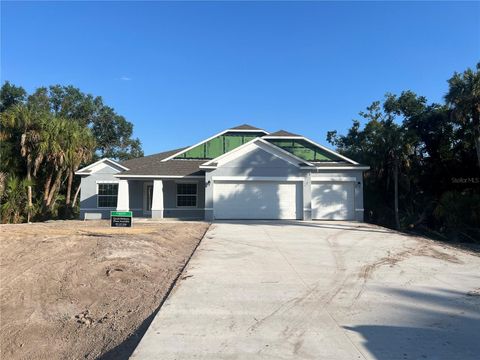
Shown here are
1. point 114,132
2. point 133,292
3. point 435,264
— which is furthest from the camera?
point 114,132

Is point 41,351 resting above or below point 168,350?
below

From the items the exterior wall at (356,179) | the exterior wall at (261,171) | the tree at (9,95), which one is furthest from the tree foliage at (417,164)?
the tree at (9,95)

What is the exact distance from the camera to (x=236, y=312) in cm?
577

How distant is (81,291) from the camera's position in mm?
7441

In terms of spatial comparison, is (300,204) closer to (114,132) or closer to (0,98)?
(114,132)

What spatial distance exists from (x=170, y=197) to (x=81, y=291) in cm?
1627

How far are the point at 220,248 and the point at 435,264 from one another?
560 cm

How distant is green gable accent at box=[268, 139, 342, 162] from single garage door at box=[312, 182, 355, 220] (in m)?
2.07

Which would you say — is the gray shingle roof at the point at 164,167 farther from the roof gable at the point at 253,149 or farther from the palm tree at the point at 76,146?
the palm tree at the point at 76,146

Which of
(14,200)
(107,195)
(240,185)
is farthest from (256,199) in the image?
(14,200)

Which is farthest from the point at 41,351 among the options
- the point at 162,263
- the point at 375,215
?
the point at 375,215

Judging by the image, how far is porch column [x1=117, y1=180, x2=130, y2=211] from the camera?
74.1 ft

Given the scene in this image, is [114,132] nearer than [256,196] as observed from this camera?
No

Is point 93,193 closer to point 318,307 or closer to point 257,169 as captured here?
point 257,169
